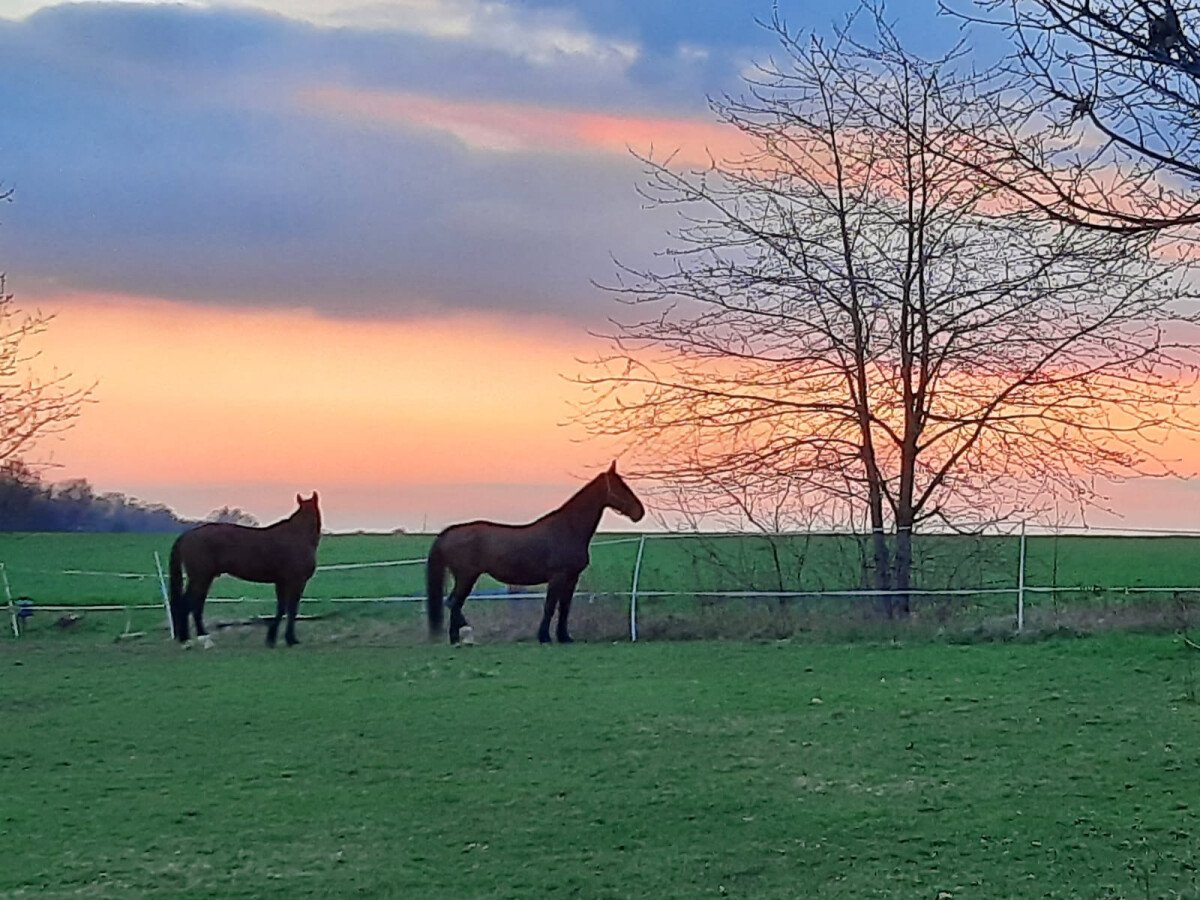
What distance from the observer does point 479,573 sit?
15578mm

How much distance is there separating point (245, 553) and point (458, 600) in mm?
2322

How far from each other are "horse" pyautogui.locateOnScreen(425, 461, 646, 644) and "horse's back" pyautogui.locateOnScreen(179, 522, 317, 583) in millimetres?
1428

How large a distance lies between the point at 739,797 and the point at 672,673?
4.47 meters

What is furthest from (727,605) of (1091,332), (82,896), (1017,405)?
(82,896)

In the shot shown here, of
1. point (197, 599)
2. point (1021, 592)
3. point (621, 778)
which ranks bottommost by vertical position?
point (621, 778)

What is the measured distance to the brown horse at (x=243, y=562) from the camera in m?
15.4

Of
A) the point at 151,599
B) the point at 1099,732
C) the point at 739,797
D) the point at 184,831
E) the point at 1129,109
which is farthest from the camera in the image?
the point at 151,599

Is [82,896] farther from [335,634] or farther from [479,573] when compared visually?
[335,634]

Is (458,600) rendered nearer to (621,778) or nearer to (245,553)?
(245,553)

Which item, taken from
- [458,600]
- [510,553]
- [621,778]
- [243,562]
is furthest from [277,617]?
[621,778]

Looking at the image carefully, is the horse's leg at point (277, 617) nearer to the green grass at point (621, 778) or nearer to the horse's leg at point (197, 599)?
the horse's leg at point (197, 599)

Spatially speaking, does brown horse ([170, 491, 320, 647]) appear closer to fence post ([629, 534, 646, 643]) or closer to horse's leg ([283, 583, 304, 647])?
horse's leg ([283, 583, 304, 647])

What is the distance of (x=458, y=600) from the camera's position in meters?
15.3

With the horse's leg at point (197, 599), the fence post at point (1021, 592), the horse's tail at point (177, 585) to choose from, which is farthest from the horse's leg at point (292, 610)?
the fence post at point (1021, 592)
